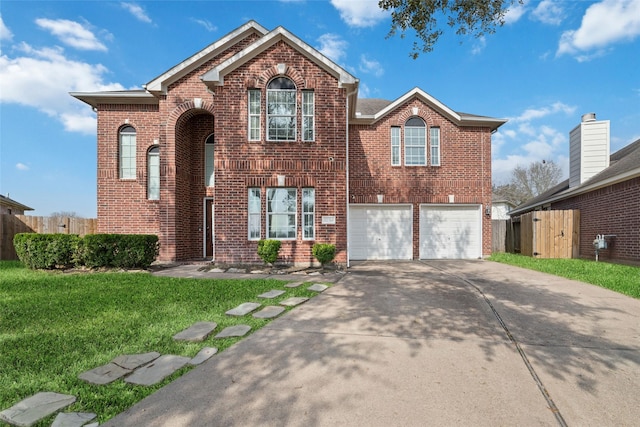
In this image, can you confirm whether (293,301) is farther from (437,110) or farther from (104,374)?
(437,110)

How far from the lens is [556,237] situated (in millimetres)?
12562

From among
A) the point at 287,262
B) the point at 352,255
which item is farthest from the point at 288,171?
the point at 352,255

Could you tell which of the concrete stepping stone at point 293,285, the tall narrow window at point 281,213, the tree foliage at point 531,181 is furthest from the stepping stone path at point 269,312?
the tree foliage at point 531,181

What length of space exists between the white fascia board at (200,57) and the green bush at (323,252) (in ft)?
24.8

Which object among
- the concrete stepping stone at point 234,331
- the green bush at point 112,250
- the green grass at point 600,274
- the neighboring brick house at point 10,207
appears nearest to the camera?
the concrete stepping stone at point 234,331

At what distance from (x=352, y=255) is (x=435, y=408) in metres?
10.6

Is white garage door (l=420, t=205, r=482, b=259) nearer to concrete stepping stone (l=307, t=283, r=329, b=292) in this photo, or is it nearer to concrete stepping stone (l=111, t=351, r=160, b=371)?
concrete stepping stone (l=307, t=283, r=329, b=292)

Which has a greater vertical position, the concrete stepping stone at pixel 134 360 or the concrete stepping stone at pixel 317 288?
the concrete stepping stone at pixel 134 360

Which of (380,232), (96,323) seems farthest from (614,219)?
(96,323)

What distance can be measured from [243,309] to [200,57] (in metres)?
9.70

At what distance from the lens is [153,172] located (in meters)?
12.5

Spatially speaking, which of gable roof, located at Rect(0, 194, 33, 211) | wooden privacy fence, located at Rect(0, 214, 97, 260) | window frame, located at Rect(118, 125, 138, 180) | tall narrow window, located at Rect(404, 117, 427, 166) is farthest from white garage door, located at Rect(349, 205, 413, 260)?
gable roof, located at Rect(0, 194, 33, 211)

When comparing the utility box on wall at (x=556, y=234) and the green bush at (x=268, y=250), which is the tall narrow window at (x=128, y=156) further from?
the utility box on wall at (x=556, y=234)

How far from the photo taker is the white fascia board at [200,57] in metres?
11.0
